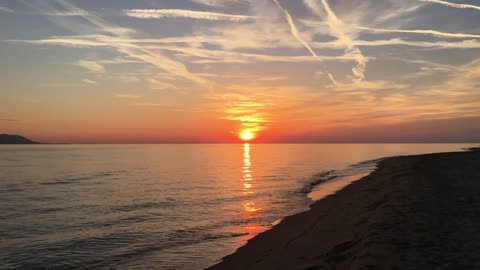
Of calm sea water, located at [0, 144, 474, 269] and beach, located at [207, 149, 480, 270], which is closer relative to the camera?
beach, located at [207, 149, 480, 270]

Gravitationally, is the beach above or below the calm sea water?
above

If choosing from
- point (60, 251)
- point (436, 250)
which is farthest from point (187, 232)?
point (436, 250)

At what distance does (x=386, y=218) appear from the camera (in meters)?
13.7

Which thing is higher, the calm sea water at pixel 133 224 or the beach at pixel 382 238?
the beach at pixel 382 238

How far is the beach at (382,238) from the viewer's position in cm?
879

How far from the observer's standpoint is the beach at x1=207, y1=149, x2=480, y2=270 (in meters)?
8.79

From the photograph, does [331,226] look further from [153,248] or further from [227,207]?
[227,207]

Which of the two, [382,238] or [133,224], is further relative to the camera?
[133,224]

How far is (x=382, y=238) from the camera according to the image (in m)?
10.6

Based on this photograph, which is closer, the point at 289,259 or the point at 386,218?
the point at 289,259

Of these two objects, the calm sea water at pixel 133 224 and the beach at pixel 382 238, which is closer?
the beach at pixel 382 238

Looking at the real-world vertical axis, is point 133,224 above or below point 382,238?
below

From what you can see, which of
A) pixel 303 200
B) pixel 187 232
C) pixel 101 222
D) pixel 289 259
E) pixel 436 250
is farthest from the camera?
pixel 303 200

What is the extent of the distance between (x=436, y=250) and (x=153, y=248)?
1095 cm
